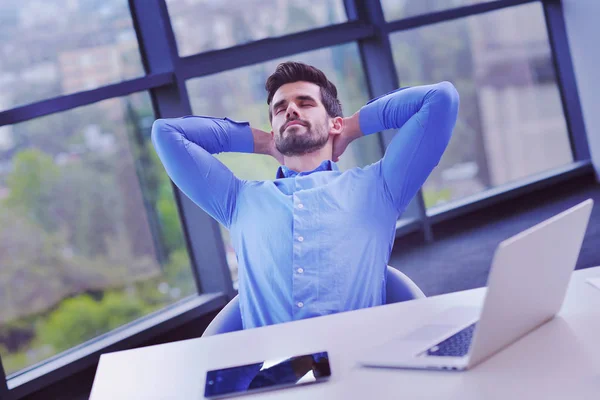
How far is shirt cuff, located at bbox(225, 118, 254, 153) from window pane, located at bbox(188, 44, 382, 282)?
1.08 metres

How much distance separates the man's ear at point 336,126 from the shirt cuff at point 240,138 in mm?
281

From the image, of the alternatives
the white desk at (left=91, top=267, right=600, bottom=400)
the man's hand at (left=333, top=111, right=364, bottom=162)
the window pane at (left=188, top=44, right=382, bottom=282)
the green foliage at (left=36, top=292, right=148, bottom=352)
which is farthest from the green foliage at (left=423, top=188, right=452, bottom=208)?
the white desk at (left=91, top=267, right=600, bottom=400)

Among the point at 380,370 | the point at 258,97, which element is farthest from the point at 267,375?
the point at 258,97

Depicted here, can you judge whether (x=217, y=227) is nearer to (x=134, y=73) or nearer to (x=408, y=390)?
(x=134, y=73)

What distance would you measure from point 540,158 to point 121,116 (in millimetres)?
2985

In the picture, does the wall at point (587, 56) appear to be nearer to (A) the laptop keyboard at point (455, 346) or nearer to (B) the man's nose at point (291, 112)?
(B) the man's nose at point (291, 112)

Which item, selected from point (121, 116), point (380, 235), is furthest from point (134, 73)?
point (380, 235)

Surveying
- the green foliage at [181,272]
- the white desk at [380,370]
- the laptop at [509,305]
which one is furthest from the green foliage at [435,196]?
the laptop at [509,305]

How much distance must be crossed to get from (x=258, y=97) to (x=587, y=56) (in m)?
Result: 2.40

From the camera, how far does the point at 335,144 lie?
2.52m

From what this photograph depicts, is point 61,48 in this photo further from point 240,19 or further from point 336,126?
point 336,126

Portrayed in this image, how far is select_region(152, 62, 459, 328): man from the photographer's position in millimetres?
2119

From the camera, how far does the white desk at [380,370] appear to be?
47.8 inches

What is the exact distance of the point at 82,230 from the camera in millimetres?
3467
